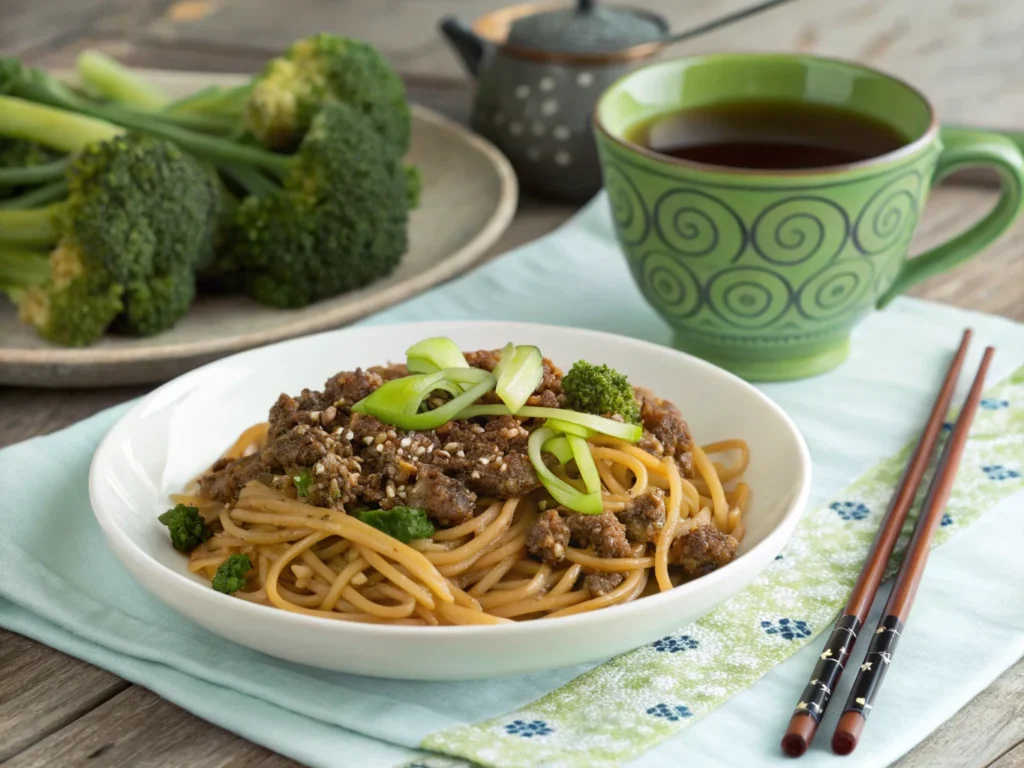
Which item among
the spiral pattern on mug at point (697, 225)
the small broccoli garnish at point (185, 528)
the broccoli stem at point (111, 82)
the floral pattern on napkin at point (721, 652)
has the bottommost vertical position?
the small broccoli garnish at point (185, 528)

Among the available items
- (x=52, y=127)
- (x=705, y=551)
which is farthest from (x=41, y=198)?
(x=705, y=551)

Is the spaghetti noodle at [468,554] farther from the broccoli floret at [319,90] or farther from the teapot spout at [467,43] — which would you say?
the teapot spout at [467,43]

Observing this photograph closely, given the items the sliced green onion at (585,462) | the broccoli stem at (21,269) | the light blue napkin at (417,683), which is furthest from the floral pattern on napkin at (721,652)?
the broccoli stem at (21,269)

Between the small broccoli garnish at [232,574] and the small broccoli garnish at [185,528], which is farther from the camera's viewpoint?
the small broccoli garnish at [185,528]

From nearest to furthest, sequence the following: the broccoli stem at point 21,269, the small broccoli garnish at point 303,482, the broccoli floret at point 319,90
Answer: the small broccoli garnish at point 303,482 → the broccoli stem at point 21,269 → the broccoli floret at point 319,90

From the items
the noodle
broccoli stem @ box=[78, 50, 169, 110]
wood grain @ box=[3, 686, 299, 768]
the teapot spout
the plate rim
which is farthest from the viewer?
the teapot spout

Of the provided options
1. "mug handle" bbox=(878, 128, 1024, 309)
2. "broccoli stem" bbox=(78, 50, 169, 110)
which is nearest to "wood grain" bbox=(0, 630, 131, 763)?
"mug handle" bbox=(878, 128, 1024, 309)

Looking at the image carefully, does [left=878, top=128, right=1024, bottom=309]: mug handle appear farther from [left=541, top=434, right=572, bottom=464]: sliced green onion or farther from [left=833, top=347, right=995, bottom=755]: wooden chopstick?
[left=541, top=434, right=572, bottom=464]: sliced green onion
